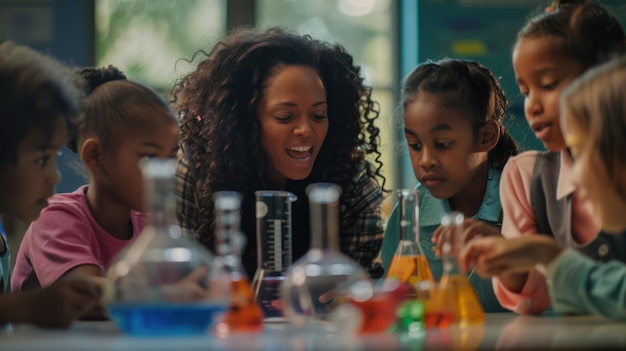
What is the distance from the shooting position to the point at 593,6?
1688 millimetres

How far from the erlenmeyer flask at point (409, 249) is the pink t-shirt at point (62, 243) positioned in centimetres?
64

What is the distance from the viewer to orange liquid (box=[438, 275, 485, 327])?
130 cm

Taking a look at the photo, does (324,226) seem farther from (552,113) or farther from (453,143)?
(453,143)

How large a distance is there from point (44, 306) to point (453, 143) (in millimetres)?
1071

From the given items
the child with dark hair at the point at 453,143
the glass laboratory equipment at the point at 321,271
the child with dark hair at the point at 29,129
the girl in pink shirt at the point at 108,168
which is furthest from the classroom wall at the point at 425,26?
the glass laboratory equipment at the point at 321,271

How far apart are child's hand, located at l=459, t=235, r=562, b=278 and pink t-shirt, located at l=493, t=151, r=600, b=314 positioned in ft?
0.76

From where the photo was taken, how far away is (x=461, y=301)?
1.32m

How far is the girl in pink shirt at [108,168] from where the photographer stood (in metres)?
1.92

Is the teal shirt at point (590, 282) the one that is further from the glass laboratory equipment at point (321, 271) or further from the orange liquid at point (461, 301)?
the glass laboratory equipment at point (321, 271)

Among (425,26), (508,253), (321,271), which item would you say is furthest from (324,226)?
(425,26)

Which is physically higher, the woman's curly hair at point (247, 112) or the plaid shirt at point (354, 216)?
the woman's curly hair at point (247, 112)

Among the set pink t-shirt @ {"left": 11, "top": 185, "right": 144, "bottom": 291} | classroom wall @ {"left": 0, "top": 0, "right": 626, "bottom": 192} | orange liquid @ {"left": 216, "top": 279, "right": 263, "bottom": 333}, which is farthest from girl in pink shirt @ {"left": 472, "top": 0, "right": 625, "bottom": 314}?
classroom wall @ {"left": 0, "top": 0, "right": 626, "bottom": 192}

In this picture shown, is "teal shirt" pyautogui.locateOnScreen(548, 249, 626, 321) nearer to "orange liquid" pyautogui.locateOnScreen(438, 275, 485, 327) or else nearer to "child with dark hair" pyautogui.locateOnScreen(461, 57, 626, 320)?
"child with dark hair" pyautogui.locateOnScreen(461, 57, 626, 320)

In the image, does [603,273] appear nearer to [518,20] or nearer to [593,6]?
[593,6]
